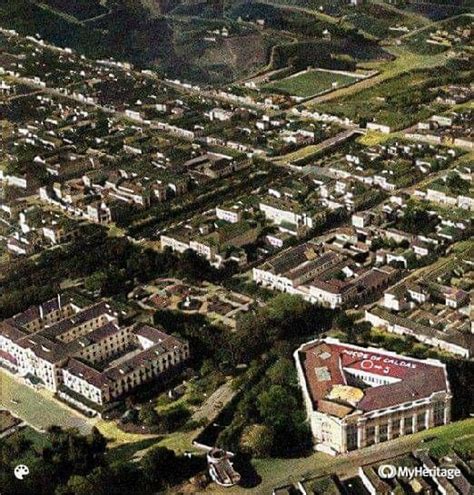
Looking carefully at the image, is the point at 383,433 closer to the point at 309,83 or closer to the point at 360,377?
the point at 360,377

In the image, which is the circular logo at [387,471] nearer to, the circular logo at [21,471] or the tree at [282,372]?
the tree at [282,372]

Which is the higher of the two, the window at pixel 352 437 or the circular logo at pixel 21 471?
the window at pixel 352 437

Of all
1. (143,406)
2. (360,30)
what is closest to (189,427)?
(143,406)

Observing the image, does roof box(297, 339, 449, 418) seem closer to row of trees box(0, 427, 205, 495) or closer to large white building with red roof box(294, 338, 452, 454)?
large white building with red roof box(294, 338, 452, 454)

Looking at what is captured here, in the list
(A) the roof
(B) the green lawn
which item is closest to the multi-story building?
(A) the roof

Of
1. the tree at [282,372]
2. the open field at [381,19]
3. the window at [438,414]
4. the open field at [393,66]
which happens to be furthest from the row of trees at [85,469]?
the open field at [381,19]

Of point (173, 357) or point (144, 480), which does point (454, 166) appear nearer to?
point (173, 357)
